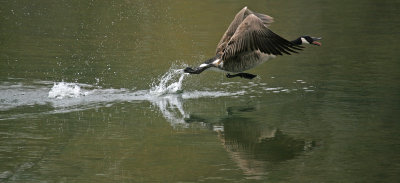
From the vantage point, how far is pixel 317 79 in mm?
11531

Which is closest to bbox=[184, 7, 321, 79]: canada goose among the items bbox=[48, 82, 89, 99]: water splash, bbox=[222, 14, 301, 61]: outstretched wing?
bbox=[222, 14, 301, 61]: outstretched wing

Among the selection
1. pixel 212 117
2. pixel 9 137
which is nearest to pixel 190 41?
pixel 212 117

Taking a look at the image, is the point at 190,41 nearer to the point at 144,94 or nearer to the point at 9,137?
the point at 144,94

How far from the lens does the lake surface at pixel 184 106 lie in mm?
6879

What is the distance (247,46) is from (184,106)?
1.32m

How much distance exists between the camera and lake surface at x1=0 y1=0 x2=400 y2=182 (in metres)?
6.88

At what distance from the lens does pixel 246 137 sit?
8117 mm

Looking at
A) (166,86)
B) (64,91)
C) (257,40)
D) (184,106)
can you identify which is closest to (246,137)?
(257,40)

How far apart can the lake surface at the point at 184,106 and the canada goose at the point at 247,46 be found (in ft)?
1.90

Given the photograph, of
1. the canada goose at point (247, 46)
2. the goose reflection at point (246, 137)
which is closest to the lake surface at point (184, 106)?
the goose reflection at point (246, 137)

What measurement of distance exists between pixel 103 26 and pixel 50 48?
316 centimetres

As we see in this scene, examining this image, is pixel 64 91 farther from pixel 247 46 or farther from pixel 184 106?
pixel 247 46

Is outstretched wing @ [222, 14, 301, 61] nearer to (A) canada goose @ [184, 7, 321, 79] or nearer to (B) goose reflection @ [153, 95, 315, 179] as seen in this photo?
(A) canada goose @ [184, 7, 321, 79]

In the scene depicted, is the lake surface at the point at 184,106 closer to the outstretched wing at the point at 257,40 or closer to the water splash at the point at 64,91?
the water splash at the point at 64,91
